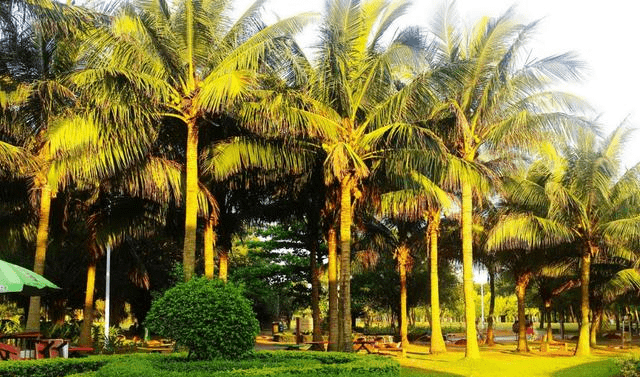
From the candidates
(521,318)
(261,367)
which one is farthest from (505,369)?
(521,318)

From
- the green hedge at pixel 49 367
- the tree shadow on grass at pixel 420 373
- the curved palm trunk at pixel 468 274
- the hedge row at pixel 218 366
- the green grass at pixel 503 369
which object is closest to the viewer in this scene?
the hedge row at pixel 218 366

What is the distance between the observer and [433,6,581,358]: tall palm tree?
19.8 meters

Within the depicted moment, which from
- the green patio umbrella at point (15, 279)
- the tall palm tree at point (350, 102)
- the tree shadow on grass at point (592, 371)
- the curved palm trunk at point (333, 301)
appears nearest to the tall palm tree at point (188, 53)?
the tall palm tree at point (350, 102)

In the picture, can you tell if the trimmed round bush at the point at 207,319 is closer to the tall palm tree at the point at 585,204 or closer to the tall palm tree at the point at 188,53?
the tall palm tree at the point at 188,53

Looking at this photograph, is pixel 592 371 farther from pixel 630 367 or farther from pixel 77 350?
pixel 77 350

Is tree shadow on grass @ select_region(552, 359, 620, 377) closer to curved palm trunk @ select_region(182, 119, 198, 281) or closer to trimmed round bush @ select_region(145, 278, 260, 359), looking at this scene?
trimmed round bush @ select_region(145, 278, 260, 359)

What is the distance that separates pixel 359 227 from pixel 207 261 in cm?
704

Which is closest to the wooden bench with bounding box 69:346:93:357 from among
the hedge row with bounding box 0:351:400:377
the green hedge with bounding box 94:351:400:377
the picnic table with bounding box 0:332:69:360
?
the picnic table with bounding box 0:332:69:360

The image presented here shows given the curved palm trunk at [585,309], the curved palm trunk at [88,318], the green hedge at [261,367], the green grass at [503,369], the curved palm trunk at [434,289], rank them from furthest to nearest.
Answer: the curved palm trunk at [585,309], the curved palm trunk at [434,289], the curved palm trunk at [88,318], the green grass at [503,369], the green hedge at [261,367]

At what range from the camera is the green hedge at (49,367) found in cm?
1219

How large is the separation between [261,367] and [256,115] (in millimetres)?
7704

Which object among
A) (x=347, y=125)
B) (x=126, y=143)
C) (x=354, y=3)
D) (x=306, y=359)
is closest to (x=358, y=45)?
(x=354, y=3)

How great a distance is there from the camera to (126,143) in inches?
671

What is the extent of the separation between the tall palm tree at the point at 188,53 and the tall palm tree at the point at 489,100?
5.93 m
